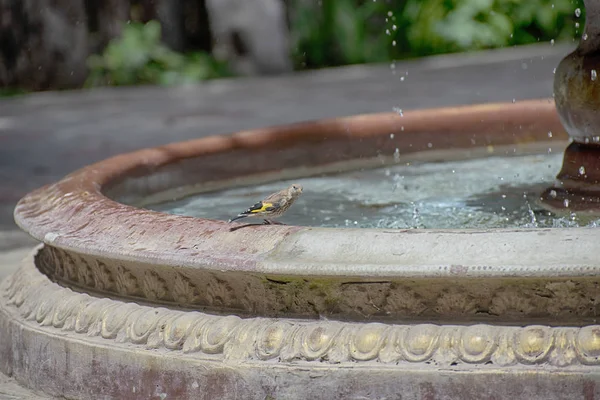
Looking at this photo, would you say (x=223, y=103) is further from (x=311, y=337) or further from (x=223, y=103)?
(x=311, y=337)

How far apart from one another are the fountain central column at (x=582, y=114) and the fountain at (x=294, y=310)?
1004 mm

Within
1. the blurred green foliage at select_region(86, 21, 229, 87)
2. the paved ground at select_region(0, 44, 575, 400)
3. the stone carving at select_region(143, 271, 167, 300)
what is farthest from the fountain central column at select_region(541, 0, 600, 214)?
the blurred green foliage at select_region(86, 21, 229, 87)

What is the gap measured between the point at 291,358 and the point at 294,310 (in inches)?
4.6

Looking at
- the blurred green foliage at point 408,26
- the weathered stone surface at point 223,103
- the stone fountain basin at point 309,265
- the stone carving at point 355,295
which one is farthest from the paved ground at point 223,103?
the stone carving at point 355,295

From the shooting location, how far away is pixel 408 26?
530 inches

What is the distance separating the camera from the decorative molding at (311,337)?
6.65 feet

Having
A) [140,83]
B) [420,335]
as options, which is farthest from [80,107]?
[420,335]

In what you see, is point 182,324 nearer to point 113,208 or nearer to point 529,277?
point 113,208

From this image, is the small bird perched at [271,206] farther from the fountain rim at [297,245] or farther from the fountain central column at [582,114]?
the fountain central column at [582,114]

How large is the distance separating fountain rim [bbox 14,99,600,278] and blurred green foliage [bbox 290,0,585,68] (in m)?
10.5

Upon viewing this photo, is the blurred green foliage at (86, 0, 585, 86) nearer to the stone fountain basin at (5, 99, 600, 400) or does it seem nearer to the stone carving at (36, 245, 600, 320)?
the stone fountain basin at (5, 99, 600, 400)

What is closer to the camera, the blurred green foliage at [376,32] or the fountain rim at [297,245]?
the fountain rim at [297,245]

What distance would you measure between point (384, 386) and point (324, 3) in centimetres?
1153

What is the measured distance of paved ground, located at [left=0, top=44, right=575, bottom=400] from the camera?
26.4ft
